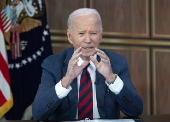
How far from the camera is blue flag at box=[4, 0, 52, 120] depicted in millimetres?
3705

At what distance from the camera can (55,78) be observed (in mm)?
2350

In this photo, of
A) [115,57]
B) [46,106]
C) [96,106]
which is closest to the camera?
[46,106]

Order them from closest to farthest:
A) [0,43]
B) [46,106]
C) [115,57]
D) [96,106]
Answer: [46,106]
[96,106]
[115,57]
[0,43]

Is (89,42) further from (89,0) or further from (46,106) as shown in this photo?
(89,0)

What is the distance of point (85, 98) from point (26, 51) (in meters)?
1.65

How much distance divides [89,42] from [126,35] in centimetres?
219

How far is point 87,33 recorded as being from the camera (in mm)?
2252

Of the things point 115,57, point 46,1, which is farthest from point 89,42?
point 46,1

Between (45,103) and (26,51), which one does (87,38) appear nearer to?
(45,103)

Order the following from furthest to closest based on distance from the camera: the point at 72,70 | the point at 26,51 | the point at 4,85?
the point at 26,51, the point at 4,85, the point at 72,70

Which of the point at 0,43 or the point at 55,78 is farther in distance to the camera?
the point at 0,43

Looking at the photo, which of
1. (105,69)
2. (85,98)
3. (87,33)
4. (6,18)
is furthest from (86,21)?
(6,18)

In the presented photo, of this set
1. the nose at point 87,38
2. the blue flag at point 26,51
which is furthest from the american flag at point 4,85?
the nose at point 87,38

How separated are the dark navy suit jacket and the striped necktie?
0.11 ft
